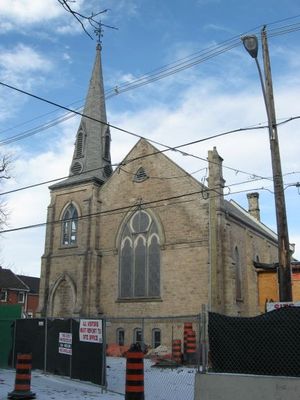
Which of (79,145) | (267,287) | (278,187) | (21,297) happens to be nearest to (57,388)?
(278,187)

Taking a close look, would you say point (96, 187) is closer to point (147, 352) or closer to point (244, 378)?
point (147, 352)

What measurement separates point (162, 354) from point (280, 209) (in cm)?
1443

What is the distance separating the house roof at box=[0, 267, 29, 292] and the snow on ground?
41924 millimetres

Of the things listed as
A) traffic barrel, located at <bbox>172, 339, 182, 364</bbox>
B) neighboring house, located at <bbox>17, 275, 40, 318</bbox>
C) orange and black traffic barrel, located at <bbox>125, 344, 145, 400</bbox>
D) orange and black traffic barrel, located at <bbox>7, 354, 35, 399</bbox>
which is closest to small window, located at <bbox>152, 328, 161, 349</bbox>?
traffic barrel, located at <bbox>172, 339, 182, 364</bbox>

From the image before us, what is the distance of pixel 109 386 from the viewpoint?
1363 cm

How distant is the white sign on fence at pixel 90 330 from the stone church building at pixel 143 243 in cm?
1121

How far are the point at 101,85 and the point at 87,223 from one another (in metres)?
12.2

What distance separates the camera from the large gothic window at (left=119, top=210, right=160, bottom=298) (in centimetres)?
2720

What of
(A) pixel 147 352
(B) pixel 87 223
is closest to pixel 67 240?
(B) pixel 87 223

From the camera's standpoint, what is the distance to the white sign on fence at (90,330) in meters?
13.4

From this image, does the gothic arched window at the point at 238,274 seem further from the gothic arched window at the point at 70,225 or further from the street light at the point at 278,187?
the street light at the point at 278,187

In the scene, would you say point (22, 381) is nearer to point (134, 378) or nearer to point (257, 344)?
point (134, 378)

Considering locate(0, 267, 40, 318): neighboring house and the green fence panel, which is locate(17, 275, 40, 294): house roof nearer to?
locate(0, 267, 40, 318): neighboring house

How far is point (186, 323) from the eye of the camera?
2380 cm
